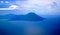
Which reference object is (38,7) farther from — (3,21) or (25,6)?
(3,21)

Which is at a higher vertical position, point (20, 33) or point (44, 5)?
point (44, 5)

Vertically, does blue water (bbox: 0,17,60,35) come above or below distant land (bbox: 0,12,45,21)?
below

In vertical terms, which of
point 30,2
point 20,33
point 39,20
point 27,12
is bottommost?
point 20,33

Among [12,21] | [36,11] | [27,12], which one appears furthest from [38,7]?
[12,21]

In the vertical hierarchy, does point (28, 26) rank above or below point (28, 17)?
below

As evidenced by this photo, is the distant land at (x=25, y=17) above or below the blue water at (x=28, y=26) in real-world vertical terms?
above

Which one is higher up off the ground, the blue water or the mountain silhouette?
the mountain silhouette

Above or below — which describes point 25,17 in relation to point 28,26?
above

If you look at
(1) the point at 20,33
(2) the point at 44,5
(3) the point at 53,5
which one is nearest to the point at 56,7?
(3) the point at 53,5

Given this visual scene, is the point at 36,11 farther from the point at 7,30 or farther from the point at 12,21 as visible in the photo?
the point at 7,30
